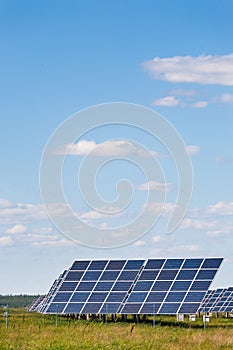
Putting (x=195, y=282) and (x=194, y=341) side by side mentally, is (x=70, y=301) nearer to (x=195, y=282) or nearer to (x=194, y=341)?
(x=195, y=282)

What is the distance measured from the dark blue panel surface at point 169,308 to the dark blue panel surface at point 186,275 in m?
2.43

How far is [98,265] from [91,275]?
1563 mm

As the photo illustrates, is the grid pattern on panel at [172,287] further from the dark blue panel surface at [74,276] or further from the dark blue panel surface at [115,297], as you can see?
the dark blue panel surface at [74,276]

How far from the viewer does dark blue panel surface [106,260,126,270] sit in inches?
1793

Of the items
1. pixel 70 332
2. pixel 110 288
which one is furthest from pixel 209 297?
pixel 70 332

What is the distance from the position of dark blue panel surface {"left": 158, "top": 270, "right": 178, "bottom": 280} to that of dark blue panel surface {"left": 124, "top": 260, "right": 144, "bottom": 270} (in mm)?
1918

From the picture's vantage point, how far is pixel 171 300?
40188 mm

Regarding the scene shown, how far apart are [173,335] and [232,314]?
49332 mm

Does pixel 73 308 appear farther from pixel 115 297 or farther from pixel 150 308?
pixel 150 308

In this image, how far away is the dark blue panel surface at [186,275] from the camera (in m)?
41.8

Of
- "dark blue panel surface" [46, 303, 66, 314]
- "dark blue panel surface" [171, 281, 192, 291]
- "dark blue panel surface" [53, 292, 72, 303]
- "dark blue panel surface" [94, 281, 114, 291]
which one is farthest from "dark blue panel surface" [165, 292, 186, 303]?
"dark blue panel surface" [53, 292, 72, 303]

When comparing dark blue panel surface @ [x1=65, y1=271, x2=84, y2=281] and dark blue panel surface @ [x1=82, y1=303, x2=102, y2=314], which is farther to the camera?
dark blue panel surface @ [x1=65, y1=271, x2=84, y2=281]

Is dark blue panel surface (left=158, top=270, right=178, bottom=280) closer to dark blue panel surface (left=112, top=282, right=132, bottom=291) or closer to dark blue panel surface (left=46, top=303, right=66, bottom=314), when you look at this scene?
dark blue panel surface (left=112, top=282, right=132, bottom=291)

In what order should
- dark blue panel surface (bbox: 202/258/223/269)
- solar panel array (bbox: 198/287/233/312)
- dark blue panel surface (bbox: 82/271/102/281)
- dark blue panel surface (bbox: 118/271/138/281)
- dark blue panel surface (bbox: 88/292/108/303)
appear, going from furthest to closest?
solar panel array (bbox: 198/287/233/312) < dark blue panel surface (bbox: 82/271/102/281) < dark blue panel surface (bbox: 118/271/138/281) < dark blue panel surface (bbox: 88/292/108/303) < dark blue panel surface (bbox: 202/258/223/269)
